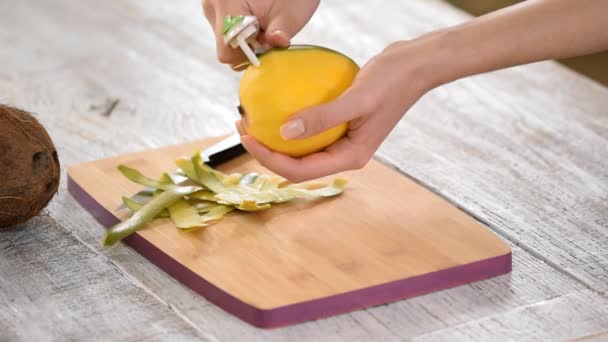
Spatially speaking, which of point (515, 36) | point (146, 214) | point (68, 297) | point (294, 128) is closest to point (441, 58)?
point (515, 36)

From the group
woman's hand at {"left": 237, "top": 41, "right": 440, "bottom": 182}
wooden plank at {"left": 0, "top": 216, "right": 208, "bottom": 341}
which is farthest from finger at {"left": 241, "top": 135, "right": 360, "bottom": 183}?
wooden plank at {"left": 0, "top": 216, "right": 208, "bottom": 341}

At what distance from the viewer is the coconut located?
1.44m

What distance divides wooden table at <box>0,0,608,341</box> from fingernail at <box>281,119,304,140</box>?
9.2 inches

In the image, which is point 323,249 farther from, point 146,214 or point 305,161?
point 146,214

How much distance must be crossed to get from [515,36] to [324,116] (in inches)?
11.0

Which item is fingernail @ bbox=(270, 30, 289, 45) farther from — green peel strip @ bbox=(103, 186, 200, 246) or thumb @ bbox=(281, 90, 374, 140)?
green peel strip @ bbox=(103, 186, 200, 246)

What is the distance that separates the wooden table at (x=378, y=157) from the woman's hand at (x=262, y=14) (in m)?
0.30

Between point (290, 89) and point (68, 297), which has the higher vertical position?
point (290, 89)

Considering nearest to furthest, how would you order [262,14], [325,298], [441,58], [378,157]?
[325,298] < [441,58] < [262,14] < [378,157]

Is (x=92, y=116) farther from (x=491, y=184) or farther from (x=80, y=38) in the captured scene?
(x=491, y=184)

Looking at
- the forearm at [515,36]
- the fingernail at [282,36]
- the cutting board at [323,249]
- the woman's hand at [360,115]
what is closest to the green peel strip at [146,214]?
the cutting board at [323,249]

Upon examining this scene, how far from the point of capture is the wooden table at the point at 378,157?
132cm

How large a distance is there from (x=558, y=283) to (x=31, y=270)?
0.69m

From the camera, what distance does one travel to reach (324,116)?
53.8 inches
